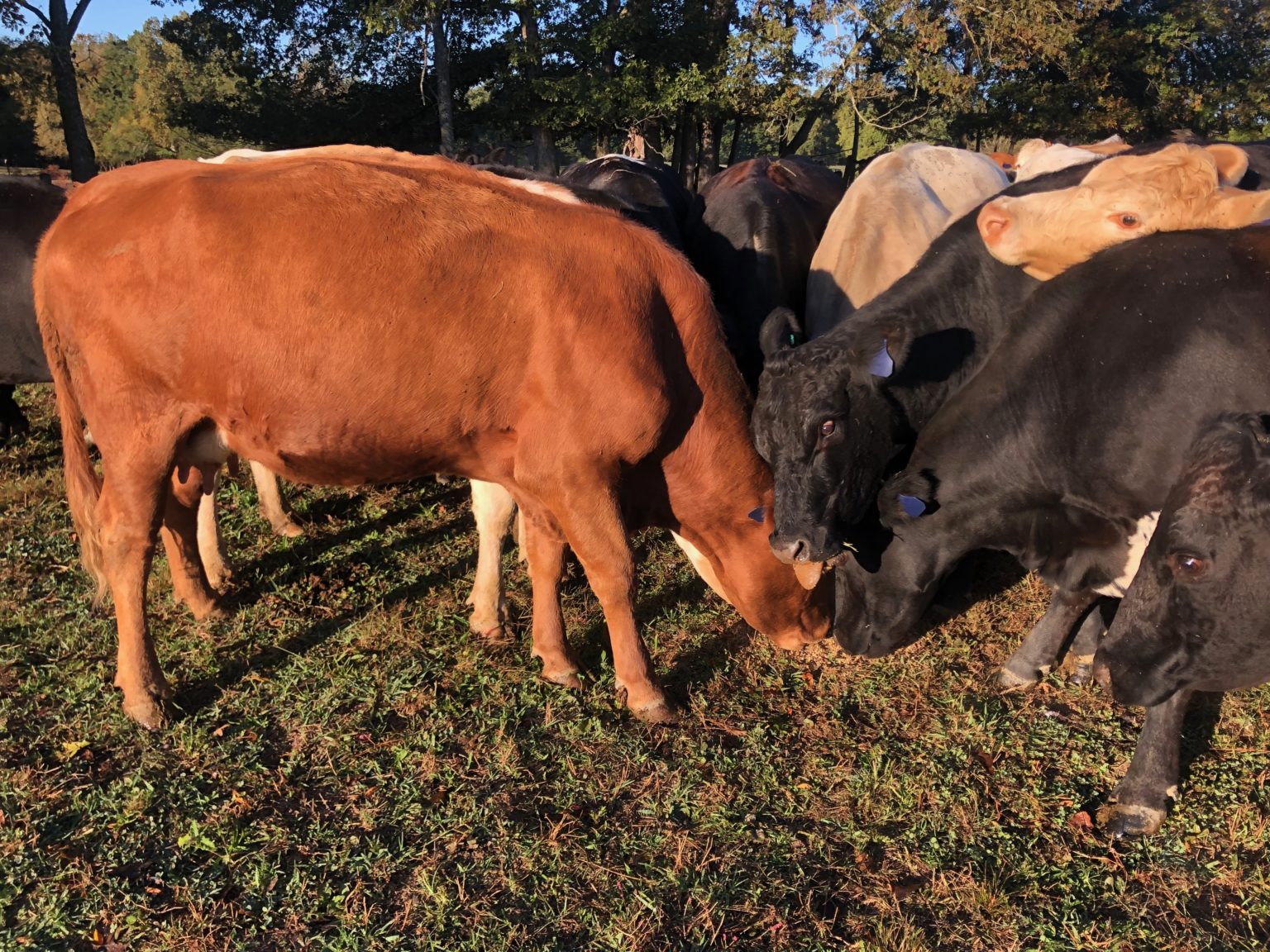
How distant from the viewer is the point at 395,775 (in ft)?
11.6

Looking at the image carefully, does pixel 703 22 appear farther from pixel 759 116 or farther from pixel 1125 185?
pixel 1125 185

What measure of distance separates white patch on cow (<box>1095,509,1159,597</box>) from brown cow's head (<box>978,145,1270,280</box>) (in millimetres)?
1055

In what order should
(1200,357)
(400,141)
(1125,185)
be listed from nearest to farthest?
(1200,357) < (1125,185) < (400,141)

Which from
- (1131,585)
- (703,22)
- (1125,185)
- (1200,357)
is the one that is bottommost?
(1131,585)

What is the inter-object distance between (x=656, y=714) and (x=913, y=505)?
142 cm

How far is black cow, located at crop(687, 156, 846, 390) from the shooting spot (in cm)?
584

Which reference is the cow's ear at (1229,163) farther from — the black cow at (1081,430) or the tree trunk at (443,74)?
the tree trunk at (443,74)

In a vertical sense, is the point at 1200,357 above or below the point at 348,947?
above

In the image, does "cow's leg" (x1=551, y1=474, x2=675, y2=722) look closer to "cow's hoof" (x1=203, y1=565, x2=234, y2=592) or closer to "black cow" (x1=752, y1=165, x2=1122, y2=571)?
"black cow" (x1=752, y1=165, x2=1122, y2=571)

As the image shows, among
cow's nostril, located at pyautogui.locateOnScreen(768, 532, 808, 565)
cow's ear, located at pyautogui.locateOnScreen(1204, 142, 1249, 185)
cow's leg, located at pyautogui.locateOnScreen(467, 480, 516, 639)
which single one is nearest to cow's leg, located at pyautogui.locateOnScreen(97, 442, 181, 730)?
cow's leg, located at pyautogui.locateOnScreen(467, 480, 516, 639)

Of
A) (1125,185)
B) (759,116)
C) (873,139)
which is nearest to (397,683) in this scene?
(1125,185)

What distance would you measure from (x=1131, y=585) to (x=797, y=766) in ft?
4.66

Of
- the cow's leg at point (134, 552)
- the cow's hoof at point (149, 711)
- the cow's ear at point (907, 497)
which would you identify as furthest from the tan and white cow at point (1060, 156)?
the cow's hoof at point (149, 711)

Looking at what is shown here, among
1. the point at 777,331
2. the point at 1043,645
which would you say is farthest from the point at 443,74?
the point at 1043,645
